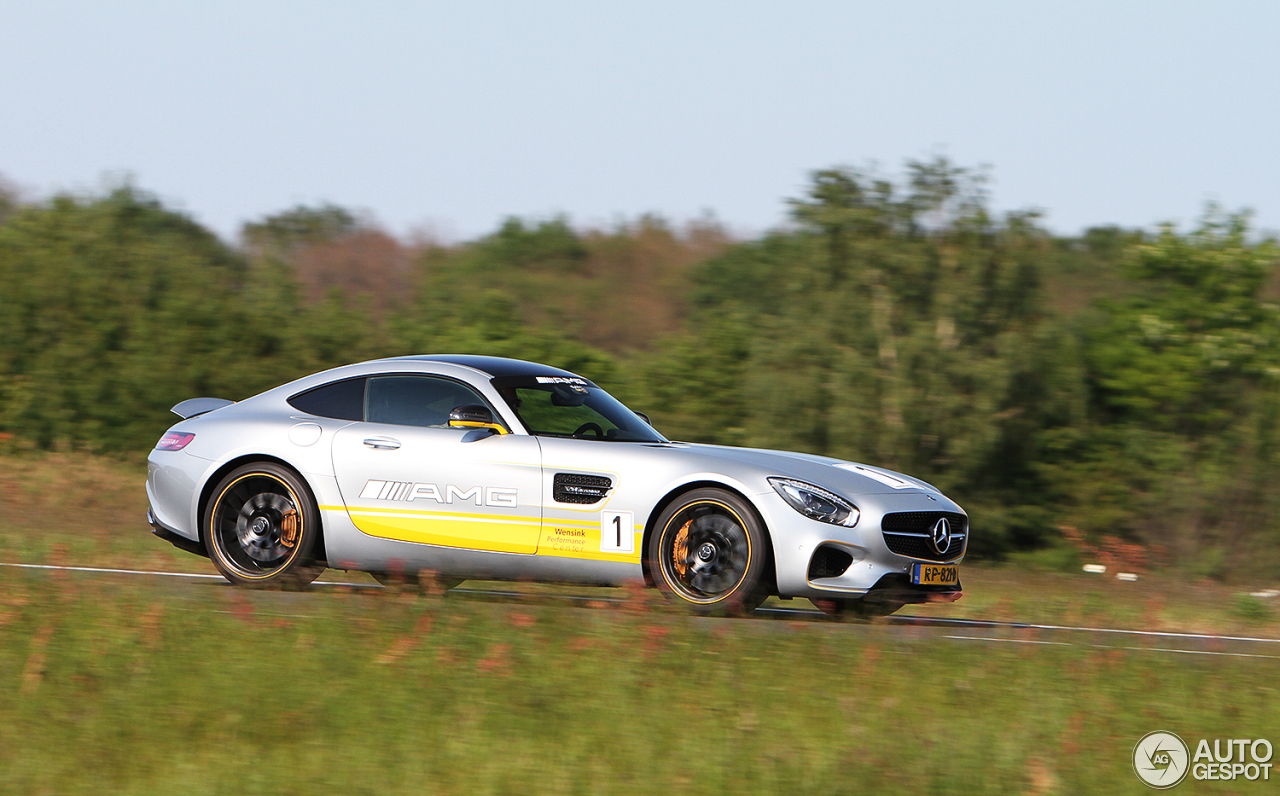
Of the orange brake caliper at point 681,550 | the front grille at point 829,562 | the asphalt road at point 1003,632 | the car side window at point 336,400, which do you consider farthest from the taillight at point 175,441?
the front grille at point 829,562

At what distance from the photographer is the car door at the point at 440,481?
7449mm

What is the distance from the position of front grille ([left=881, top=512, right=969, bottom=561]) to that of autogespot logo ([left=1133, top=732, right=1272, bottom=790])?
2.36 meters

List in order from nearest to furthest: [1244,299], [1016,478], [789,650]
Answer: [789,650] < [1016,478] < [1244,299]

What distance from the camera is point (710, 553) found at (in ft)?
23.4

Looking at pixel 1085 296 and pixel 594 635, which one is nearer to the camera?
pixel 594 635

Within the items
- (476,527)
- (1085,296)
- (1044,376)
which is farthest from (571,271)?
(476,527)

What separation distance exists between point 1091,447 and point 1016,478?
2.01 m

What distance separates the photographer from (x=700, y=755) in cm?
452

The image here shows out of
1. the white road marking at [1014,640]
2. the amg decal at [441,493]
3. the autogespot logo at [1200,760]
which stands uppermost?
the amg decal at [441,493]

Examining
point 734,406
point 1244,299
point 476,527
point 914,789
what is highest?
point 1244,299

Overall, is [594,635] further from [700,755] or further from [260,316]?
[260,316]

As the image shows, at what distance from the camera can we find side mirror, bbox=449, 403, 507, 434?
7.71 m

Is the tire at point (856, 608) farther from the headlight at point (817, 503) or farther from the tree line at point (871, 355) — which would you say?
the tree line at point (871, 355)

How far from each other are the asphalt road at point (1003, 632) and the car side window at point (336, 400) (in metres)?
1.09
